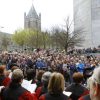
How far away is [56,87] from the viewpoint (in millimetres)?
5312

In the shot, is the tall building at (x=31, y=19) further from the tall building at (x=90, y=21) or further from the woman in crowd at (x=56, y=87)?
the woman in crowd at (x=56, y=87)

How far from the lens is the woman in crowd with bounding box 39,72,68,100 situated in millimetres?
5285

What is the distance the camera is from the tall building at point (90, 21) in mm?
65688

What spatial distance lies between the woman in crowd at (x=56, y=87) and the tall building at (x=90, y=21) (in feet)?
199

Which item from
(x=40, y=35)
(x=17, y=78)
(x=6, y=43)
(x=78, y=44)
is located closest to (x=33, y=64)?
(x=17, y=78)

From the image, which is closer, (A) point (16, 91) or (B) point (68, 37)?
(A) point (16, 91)

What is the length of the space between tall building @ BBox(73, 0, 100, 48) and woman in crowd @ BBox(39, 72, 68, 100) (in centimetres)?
6063

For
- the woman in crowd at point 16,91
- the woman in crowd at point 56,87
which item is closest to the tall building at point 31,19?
the woman in crowd at point 16,91

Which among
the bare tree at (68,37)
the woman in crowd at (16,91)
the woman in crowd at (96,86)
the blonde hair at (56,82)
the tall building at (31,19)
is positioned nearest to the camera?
the woman in crowd at (96,86)

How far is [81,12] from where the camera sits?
74.1 metres

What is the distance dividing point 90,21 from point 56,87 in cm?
6275

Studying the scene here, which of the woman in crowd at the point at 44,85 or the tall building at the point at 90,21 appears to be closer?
the woman in crowd at the point at 44,85

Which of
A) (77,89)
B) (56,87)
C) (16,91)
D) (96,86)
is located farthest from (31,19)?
(96,86)

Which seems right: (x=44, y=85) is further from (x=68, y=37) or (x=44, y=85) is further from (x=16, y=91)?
(x=68, y=37)
